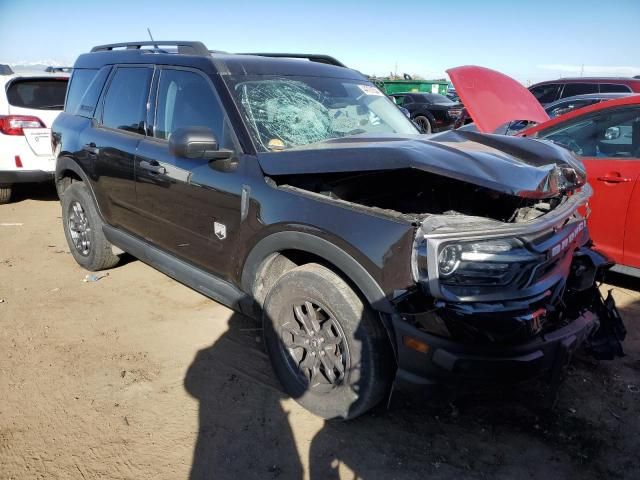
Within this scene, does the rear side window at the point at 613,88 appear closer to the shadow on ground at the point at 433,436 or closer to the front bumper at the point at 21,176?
the shadow on ground at the point at 433,436

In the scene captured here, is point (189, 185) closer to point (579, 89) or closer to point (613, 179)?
point (613, 179)

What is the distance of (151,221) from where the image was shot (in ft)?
11.7

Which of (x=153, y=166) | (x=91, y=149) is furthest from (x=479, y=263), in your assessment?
(x=91, y=149)

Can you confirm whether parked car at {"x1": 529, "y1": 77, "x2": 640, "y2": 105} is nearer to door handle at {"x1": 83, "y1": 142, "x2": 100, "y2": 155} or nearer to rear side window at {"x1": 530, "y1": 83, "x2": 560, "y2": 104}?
rear side window at {"x1": 530, "y1": 83, "x2": 560, "y2": 104}

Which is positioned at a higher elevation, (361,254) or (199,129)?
(199,129)

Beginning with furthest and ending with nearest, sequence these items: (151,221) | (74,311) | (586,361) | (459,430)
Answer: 1. (74,311)
2. (151,221)
3. (586,361)
4. (459,430)

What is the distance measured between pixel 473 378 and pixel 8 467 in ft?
7.18

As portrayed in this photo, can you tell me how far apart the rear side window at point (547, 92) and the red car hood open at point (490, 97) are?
6.86m

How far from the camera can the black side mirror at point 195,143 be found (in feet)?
8.63

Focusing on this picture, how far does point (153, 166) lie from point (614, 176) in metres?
3.47

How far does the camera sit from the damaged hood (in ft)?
6.75

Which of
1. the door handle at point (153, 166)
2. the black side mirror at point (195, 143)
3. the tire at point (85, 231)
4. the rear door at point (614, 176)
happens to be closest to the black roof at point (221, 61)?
the black side mirror at point (195, 143)

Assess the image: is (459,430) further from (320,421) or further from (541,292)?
(541,292)

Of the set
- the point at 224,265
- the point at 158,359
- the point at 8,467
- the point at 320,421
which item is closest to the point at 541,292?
the point at 320,421
